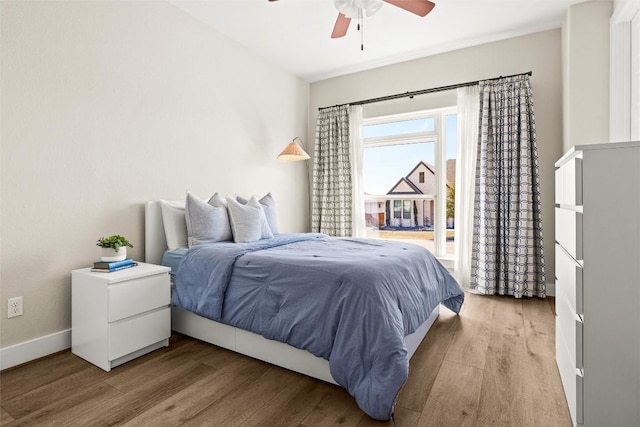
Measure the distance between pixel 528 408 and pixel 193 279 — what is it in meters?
2.08

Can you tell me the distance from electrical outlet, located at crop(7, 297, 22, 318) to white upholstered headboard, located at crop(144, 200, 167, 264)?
83 cm

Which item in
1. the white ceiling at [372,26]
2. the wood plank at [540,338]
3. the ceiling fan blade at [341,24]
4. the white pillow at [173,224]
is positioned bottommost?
the wood plank at [540,338]

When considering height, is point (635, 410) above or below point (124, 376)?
above

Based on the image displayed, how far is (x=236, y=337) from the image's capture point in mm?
2188

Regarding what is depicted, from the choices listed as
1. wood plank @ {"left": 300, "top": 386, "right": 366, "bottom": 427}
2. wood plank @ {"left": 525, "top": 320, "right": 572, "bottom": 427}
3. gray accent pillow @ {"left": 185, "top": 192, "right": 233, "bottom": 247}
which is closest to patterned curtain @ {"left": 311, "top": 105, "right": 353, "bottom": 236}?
gray accent pillow @ {"left": 185, "top": 192, "right": 233, "bottom": 247}

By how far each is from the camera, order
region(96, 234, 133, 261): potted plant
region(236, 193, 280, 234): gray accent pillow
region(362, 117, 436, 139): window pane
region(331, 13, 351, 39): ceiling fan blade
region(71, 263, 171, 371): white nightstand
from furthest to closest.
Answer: region(362, 117, 436, 139): window pane → region(236, 193, 280, 234): gray accent pillow → region(331, 13, 351, 39): ceiling fan blade → region(96, 234, 133, 261): potted plant → region(71, 263, 171, 371): white nightstand

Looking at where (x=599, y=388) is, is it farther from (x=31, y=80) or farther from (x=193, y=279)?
(x=31, y=80)

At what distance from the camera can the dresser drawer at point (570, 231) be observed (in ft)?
4.54

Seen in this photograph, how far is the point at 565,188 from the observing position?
169 centimetres

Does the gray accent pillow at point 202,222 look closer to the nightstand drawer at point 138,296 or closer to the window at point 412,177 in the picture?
the nightstand drawer at point 138,296

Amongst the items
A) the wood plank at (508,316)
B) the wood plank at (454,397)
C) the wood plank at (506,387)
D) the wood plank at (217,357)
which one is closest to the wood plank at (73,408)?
the wood plank at (217,357)

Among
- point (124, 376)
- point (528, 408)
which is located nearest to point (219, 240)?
point (124, 376)

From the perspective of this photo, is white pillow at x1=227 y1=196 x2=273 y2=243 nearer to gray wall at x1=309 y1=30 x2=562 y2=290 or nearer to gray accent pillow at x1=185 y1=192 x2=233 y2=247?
gray accent pillow at x1=185 y1=192 x2=233 y2=247

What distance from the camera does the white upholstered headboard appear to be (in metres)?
2.77
